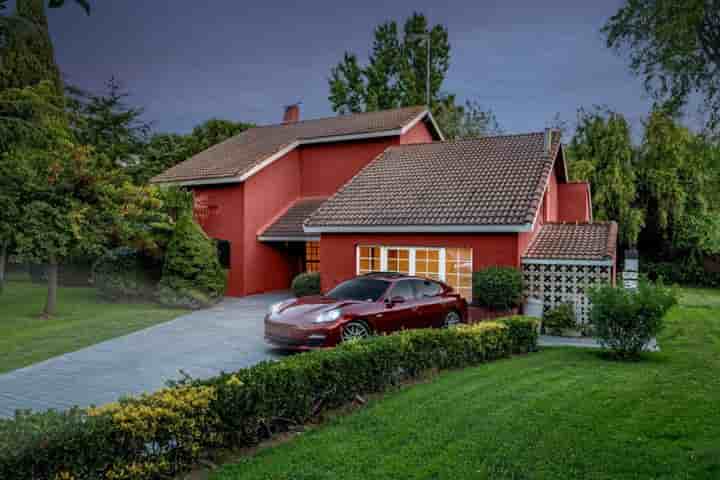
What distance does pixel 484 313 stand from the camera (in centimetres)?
1389

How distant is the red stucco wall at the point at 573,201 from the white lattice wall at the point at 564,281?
8386 mm

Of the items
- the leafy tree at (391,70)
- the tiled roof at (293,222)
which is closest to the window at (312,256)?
the tiled roof at (293,222)

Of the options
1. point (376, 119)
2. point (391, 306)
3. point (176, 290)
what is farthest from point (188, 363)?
point (376, 119)

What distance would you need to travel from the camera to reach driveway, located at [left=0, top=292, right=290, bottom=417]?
7734 millimetres

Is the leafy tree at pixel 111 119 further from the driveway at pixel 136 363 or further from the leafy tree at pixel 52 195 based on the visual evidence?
the driveway at pixel 136 363

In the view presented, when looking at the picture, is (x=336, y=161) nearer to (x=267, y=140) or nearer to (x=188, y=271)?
(x=267, y=140)

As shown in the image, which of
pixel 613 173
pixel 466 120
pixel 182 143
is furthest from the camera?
pixel 466 120

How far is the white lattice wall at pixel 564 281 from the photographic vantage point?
13.8m

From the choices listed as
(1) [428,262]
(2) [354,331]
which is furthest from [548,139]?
(2) [354,331]

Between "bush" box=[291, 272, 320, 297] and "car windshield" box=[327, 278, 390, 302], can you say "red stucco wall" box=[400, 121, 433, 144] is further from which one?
"car windshield" box=[327, 278, 390, 302]

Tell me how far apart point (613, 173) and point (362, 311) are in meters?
22.8

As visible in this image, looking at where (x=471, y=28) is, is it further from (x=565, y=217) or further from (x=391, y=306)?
(x=391, y=306)

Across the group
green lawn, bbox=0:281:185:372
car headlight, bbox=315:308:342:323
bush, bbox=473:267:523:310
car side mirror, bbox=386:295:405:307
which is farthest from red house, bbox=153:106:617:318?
car headlight, bbox=315:308:342:323

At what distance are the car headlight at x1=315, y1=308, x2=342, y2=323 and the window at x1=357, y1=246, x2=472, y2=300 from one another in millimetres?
4988
